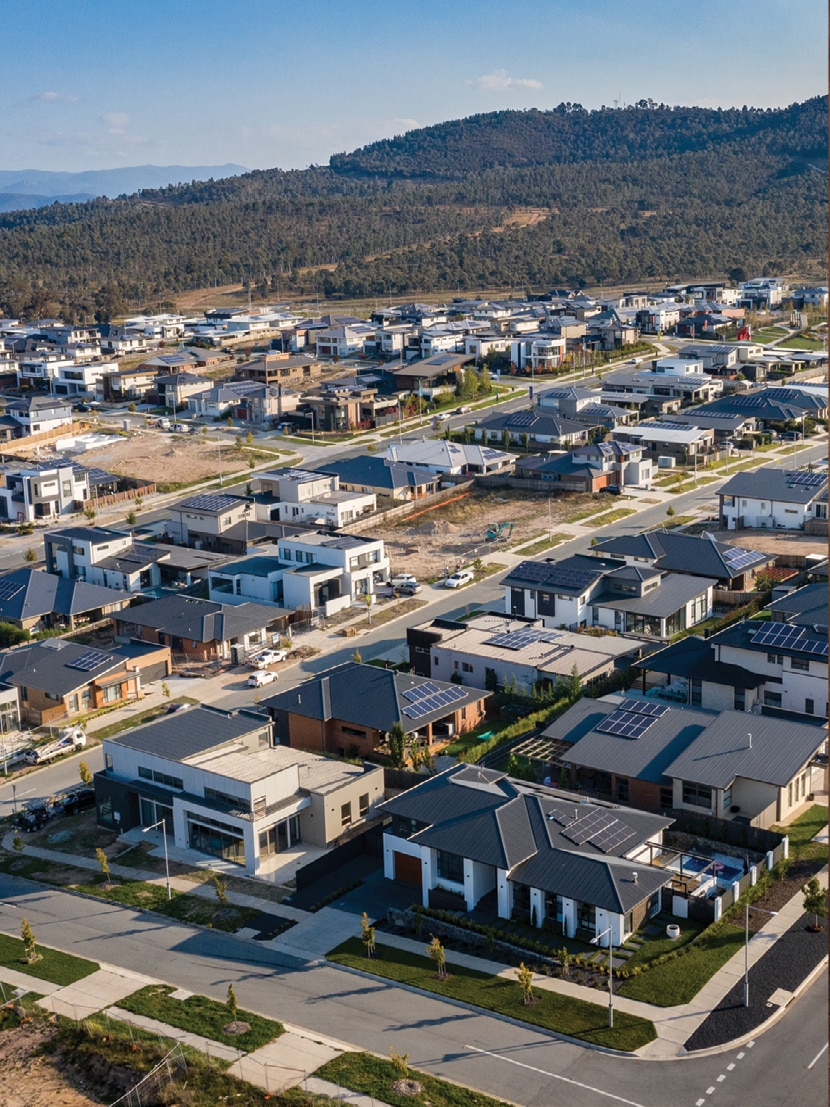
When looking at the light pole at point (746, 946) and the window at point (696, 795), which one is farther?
Answer: the window at point (696, 795)

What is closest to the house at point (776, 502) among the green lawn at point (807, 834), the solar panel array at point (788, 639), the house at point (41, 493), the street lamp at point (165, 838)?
the solar panel array at point (788, 639)

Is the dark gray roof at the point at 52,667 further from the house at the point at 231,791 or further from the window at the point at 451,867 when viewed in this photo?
the window at the point at 451,867

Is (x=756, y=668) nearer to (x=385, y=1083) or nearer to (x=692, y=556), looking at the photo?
(x=692, y=556)

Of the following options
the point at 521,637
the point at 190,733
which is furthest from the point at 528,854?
the point at 521,637

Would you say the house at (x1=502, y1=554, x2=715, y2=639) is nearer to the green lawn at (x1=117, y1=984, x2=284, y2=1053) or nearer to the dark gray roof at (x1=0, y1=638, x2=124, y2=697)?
the dark gray roof at (x1=0, y1=638, x2=124, y2=697)

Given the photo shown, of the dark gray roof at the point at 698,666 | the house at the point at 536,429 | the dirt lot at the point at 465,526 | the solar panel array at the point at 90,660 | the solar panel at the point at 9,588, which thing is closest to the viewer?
the dark gray roof at the point at 698,666

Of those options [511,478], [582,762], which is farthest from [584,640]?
[511,478]
